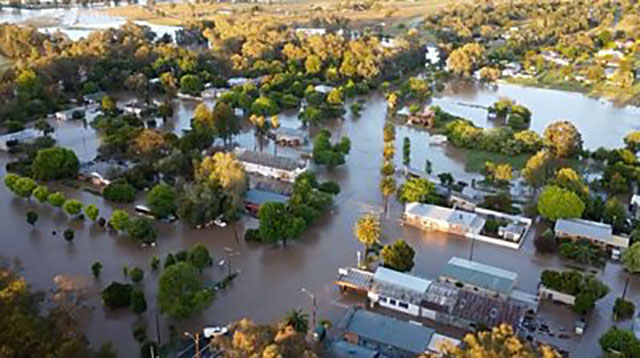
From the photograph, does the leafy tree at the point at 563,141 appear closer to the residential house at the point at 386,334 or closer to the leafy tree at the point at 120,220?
the residential house at the point at 386,334

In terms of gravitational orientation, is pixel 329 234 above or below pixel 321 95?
below

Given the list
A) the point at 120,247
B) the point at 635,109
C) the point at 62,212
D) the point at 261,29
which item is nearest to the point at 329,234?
the point at 120,247

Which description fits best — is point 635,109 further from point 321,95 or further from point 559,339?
point 559,339

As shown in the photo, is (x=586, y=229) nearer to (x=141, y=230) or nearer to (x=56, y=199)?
(x=141, y=230)

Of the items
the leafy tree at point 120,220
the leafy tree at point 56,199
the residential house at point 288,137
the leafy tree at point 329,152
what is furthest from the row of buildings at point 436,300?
the residential house at point 288,137

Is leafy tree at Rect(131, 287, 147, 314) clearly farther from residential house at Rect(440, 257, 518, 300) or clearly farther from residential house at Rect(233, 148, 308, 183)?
residential house at Rect(233, 148, 308, 183)
